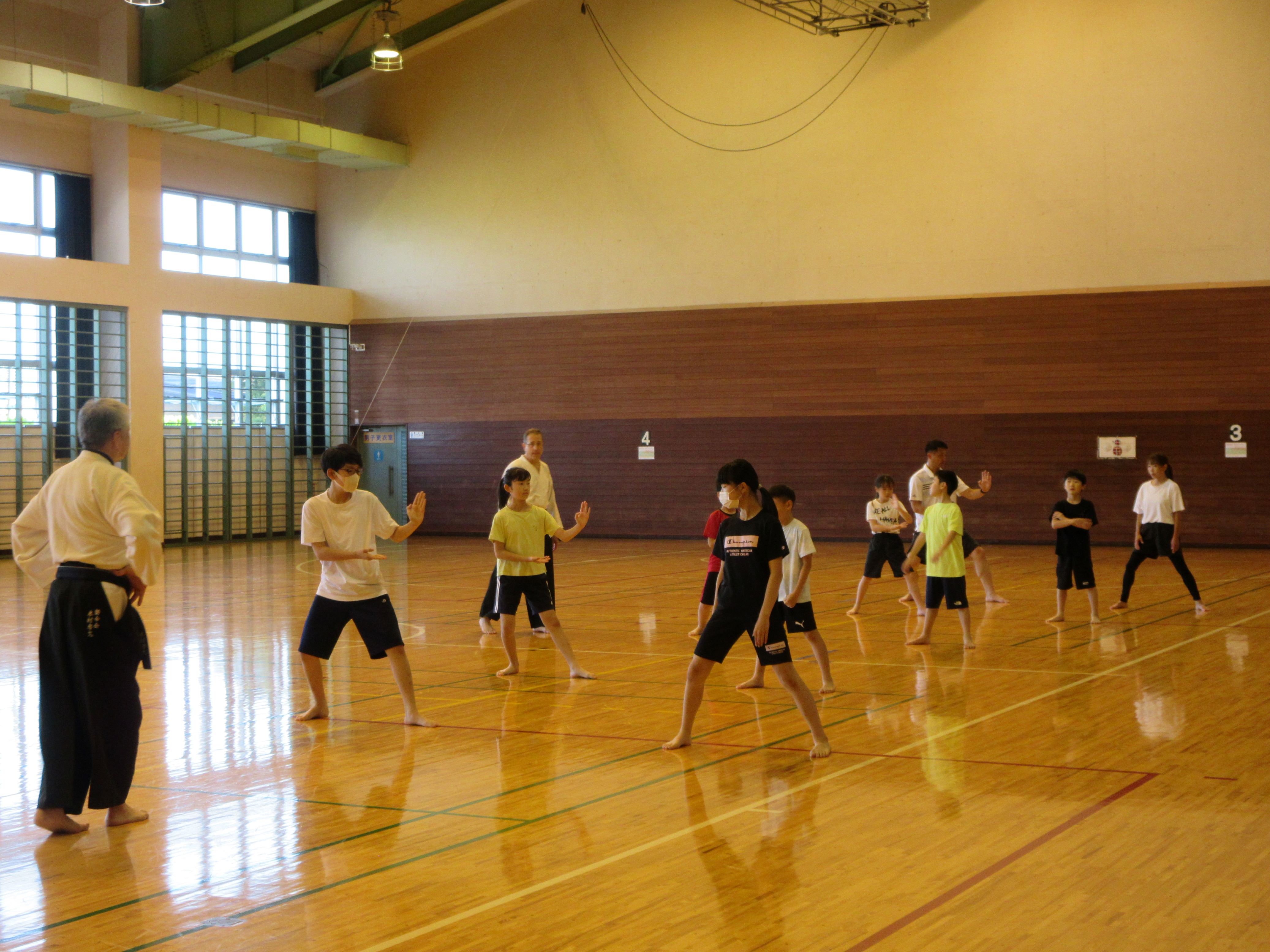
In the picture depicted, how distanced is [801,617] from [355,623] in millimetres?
2858

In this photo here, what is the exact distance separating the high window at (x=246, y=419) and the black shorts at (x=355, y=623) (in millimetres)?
17518

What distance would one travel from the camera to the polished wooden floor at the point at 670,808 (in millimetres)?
4199

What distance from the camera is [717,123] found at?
23500mm

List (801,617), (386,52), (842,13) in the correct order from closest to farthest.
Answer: (801,617) → (386,52) → (842,13)

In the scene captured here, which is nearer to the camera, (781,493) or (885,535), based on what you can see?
(781,493)

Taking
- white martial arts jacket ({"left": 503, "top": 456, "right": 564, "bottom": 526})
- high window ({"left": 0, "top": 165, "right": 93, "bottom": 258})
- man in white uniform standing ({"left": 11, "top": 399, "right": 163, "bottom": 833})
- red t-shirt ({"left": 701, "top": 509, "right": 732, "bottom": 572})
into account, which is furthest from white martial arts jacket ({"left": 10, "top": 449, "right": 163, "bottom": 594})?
high window ({"left": 0, "top": 165, "right": 93, "bottom": 258})

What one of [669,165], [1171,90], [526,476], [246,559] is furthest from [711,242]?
[526,476]

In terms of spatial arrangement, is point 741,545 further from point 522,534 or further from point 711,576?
point 711,576

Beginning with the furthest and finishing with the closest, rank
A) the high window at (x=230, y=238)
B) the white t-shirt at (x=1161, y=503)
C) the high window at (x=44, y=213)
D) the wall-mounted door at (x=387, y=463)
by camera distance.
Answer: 1. the wall-mounted door at (x=387, y=463)
2. the high window at (x=230, y=238)
3. the high window at (x=44, y=213)
4. the white t-shirt at (x=1161, y=503)

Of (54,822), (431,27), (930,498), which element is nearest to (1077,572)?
(930,498)

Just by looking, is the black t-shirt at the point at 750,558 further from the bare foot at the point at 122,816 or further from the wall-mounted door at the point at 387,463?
the wall-mounted door at the point at 387,463

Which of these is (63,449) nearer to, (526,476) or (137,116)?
(137,116)

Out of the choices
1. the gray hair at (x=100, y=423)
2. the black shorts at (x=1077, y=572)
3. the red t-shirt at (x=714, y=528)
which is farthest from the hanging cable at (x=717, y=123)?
the gray hair at (x=100, y=423)

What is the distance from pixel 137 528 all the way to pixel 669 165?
65.1 ft
